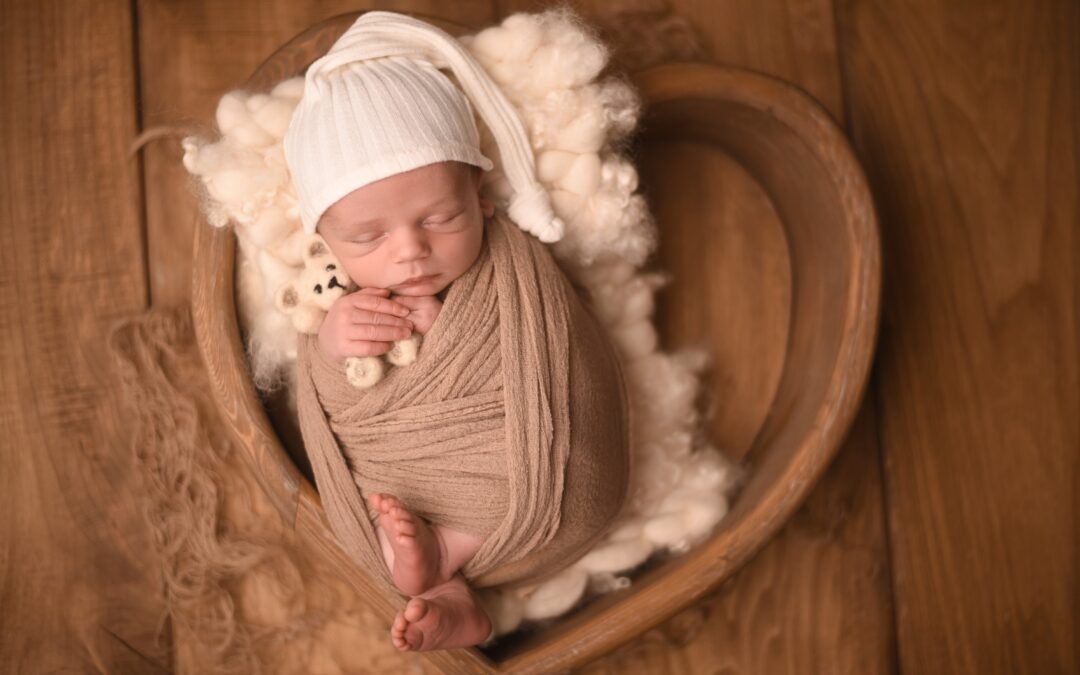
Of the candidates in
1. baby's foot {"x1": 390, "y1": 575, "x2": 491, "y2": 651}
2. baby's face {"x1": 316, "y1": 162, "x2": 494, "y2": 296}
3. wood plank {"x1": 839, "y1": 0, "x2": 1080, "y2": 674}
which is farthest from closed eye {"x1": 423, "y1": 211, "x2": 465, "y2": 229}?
wood plank {"x1": 839, "y1": 0, "x2": 1080, "y2": 674}

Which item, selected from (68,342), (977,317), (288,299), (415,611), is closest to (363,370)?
(288,299)

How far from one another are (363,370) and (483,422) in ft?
0.47

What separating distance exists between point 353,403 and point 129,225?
0.54 metres

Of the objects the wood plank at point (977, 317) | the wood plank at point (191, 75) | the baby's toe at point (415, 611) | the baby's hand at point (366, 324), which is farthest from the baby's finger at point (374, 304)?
the wood plank at point (977, 317)

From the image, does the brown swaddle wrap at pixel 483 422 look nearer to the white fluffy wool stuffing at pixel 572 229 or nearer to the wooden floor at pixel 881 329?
the white fluffy wool stuffing at pixel 572 229

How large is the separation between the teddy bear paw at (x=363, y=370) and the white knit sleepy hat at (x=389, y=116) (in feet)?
0.52

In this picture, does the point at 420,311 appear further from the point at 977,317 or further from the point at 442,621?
the point at 977,317

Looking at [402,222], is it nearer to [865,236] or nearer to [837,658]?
[865,236]

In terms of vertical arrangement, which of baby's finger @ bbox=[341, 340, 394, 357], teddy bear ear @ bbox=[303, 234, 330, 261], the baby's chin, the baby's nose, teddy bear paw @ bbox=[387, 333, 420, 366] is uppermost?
the baby's nose

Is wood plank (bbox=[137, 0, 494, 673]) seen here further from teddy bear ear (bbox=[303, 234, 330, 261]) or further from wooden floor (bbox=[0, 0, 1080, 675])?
teddy bear ear (bbox=[303, 234, 330, 261])

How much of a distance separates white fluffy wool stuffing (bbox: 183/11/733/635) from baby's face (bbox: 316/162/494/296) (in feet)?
0.37

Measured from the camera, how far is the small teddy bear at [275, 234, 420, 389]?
92 cm

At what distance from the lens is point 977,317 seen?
1.35 meters

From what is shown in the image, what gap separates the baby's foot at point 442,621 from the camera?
0.85 metres
